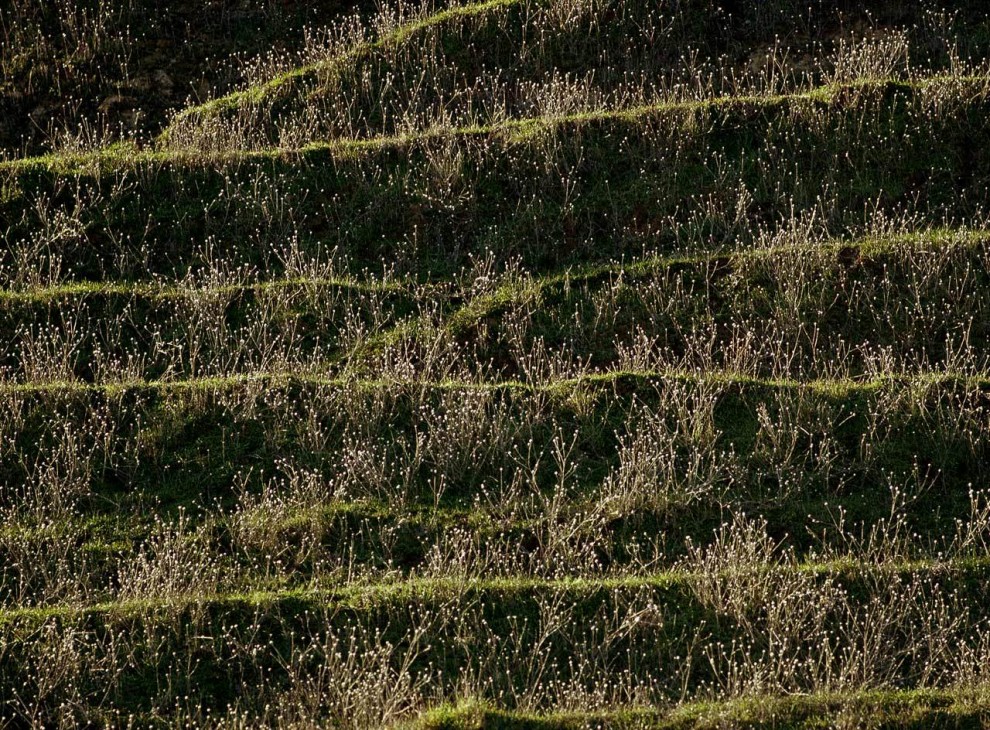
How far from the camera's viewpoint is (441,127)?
15094 millimetres

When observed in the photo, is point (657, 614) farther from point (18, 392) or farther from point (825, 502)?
point (18, 392)

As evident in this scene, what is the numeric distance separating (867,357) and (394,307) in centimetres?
494

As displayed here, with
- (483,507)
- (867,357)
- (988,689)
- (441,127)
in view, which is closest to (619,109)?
(441,127)

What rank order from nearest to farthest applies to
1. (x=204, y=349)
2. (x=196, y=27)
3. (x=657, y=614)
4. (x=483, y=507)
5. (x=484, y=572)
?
(x=657, y=614) < (x=484, y=572) < (x=483, y=507) < (x=204, y=349) < (x=196, y=27)

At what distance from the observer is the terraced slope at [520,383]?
28.3 feet

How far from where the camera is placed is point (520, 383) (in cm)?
1177

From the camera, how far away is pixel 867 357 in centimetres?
1141

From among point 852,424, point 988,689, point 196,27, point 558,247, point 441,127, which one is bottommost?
point 988,689

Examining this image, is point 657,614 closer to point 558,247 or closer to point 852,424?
point 852,424

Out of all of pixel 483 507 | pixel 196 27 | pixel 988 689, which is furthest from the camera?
pixel 196 27

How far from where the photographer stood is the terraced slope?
8641 millimetres

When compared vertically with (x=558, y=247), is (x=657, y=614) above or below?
below

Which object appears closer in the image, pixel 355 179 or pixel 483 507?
pixel 483 507

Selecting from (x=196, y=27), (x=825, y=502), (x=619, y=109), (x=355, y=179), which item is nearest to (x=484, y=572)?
(x=825, y=502)
